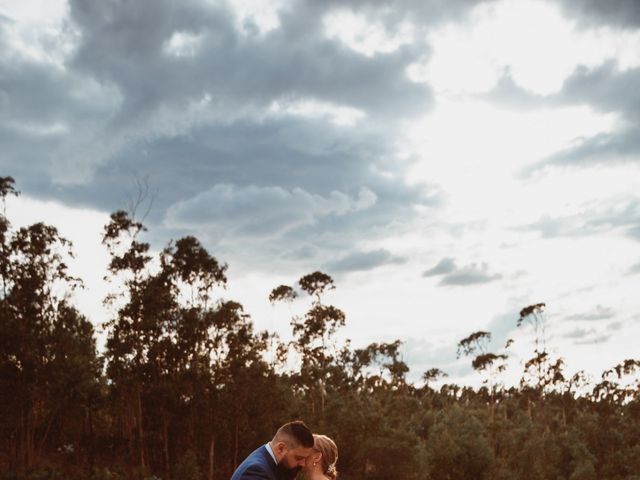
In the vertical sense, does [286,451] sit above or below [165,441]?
above

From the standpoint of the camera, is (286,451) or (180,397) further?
(180,397)

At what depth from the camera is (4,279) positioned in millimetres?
33781

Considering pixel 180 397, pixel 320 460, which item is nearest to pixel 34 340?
pixel 180 397

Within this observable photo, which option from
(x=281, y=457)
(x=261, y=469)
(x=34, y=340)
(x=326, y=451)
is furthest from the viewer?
(x=34, y=340)

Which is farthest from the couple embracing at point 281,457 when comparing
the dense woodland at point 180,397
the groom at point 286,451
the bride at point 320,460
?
the dense woodland at point 180,397

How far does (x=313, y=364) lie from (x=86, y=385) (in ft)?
52.9

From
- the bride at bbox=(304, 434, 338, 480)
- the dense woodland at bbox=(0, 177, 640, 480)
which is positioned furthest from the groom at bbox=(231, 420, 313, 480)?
the dense woodland at bbox=(0, 177, 640, 480)

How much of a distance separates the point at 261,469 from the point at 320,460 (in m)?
1.63

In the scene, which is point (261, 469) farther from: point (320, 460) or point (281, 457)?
point (320, 460)

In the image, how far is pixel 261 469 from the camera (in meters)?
5.62

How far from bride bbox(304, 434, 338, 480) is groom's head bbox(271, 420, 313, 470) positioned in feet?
3.73

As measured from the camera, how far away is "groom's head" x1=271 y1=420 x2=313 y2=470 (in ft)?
19.3

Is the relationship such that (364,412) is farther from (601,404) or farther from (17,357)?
(601,404)

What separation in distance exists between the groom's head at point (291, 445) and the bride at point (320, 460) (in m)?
1.14
